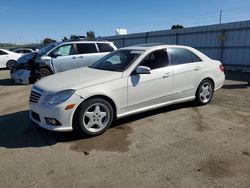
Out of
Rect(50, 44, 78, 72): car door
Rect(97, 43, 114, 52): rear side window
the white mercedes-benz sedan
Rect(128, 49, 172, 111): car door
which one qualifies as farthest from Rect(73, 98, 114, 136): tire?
Rect(97, 43, 114, 52): rear side window

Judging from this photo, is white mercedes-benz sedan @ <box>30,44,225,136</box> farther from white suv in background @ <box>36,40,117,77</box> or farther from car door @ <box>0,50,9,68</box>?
car door @ <box>0,50,9,68</box>

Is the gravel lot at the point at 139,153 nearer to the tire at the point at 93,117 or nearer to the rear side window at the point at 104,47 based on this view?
the tire at the point at 93,117

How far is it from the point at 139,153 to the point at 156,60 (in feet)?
7.53

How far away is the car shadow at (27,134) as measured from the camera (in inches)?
174

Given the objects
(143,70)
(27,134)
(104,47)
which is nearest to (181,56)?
(143,70)

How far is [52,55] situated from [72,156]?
731 centimetres

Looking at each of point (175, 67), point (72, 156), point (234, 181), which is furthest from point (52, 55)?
point (234, 181)

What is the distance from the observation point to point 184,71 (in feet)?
19.0

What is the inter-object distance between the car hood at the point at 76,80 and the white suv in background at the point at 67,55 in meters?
5.36

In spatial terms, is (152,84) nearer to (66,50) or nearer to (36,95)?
(36,95)

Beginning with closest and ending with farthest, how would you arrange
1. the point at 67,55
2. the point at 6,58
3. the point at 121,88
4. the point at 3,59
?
1. the point at 121,88
2. the point at 67,55
3. the point at 3,59
4. the point at 6,58

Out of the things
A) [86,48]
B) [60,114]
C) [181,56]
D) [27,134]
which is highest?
[86,48]

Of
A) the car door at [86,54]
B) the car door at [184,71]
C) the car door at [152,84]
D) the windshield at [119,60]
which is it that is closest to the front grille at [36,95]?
the windshield at [119,60]

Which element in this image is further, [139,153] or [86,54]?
[86,54]
